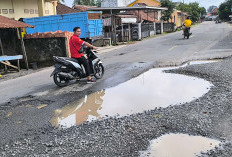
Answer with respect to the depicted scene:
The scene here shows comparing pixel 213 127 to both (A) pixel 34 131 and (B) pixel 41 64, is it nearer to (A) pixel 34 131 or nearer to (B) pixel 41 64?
(A) pixel 34 131

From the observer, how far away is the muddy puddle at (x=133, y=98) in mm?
4941

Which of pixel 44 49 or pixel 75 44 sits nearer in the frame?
pixel 75 44

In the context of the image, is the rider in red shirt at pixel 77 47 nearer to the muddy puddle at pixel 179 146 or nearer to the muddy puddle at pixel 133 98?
the muddy puddle at pixel 133 98

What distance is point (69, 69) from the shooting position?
7293mm

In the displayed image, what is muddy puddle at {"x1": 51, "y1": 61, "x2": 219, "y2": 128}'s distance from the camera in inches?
195

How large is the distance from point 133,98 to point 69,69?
2.46 m

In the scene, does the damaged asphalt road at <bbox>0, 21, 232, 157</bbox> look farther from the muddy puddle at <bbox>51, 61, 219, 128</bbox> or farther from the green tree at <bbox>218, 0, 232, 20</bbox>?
the green tree at <bbox>218, 0, 232, 20</bbox>

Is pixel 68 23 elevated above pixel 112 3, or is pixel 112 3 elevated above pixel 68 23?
pixel 112 3

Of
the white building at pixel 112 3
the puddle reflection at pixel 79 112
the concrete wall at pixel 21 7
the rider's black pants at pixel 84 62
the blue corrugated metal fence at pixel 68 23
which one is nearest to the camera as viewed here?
the puddle reflection at pixel 79 112

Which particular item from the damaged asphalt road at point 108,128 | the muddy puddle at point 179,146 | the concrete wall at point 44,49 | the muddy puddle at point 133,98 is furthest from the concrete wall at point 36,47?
the muddy puddle at point 179,146

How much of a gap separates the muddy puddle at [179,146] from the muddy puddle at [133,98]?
1389 mm

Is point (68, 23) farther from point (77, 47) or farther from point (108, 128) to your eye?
point (108, 128)

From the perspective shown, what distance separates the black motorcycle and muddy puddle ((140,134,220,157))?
13.9 ft

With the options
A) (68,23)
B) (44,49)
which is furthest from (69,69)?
(68,23)
